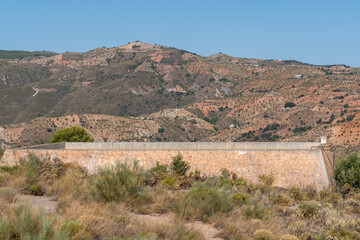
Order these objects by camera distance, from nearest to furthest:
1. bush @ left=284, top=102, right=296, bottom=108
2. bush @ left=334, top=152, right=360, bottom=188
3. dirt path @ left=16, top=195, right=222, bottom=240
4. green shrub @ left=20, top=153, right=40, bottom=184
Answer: dirt path @ left=16, top=195, right=222, bottom=240, green shrub @ left=20, top=153, right=40, bottom=184, bush @ left=334, top=152, right=360, bottom=188, bush @ left=284, top=102, right=296, bottom=108

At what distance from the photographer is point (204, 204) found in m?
10.3

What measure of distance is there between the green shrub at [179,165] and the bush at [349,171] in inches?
340

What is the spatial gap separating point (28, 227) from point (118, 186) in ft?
13.2

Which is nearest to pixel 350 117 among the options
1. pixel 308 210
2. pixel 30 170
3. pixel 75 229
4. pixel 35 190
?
pixel 308 210

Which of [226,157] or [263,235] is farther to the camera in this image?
[226,157]

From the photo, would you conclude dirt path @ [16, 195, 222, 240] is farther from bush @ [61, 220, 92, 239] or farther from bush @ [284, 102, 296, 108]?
bush @ [284, 102, 296, 108]

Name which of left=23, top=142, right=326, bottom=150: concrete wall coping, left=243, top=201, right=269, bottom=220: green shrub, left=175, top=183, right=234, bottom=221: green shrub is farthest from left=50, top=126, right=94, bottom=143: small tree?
left=243, top=201, right=269, bottom=220: green shrub

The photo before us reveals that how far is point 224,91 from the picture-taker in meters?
153

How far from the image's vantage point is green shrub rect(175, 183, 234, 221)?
1011 centimetres

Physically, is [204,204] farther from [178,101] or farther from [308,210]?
[178,101]

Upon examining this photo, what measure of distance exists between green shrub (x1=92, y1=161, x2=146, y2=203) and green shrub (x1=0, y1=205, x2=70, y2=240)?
3384 mm

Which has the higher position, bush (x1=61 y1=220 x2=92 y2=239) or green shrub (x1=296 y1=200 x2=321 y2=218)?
bush (x1=61 y1=220 x2=92 y2=239)

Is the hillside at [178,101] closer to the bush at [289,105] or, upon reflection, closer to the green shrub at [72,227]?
the bush at [289,105]

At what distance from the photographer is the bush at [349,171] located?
2083 centimetres
